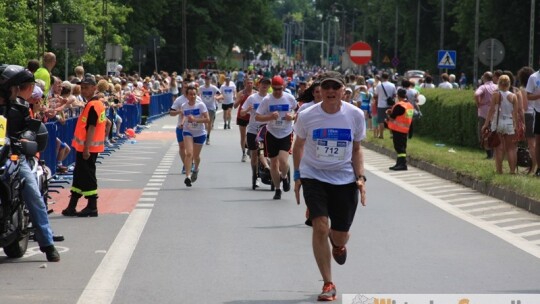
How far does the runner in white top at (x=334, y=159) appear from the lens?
1051 centimetres

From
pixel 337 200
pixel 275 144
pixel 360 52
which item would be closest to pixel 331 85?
pixel 337 200

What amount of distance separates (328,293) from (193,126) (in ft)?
39.5

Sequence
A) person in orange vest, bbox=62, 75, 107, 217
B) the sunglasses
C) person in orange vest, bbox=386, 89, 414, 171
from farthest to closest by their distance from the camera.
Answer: person in orange vest, bbox=386, 89, 414, 171 → person in orange vest, bbox=62, 75, 107, 217 → the sunglasses

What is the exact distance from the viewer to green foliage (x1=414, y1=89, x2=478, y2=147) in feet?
99.6

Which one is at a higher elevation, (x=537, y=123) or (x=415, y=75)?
(x=537, y=123)

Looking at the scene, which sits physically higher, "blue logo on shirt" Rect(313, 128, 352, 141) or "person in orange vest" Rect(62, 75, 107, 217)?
"blue logo on shirt" Rect(313, 128, 352, 141)

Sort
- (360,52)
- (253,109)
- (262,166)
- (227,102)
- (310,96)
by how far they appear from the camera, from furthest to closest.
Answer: (360,52), (227,102), (253,109), (262,166), (310,96)

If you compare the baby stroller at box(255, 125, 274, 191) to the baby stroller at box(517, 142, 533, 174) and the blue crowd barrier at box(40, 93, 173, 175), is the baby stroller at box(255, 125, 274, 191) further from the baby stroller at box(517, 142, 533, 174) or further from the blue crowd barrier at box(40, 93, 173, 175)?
the baby stroller at box(517, 142, 533, 174)

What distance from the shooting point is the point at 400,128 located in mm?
26016

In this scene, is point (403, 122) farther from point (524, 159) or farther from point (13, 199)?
point (13, 199)

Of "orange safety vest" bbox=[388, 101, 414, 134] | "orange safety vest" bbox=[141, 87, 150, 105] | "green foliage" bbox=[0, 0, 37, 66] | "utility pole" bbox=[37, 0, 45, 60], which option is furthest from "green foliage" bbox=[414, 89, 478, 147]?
"green foliage" bbox=[0, 0, 37, 66]

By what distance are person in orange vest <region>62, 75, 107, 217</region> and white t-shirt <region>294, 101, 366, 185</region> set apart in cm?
625

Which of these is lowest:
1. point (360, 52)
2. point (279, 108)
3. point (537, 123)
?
point (360, 52)

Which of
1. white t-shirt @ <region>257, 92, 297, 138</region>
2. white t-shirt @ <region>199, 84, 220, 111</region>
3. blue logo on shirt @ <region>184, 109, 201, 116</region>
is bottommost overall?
white t-shirt @ <region>199, 84, 220, 111</region>
